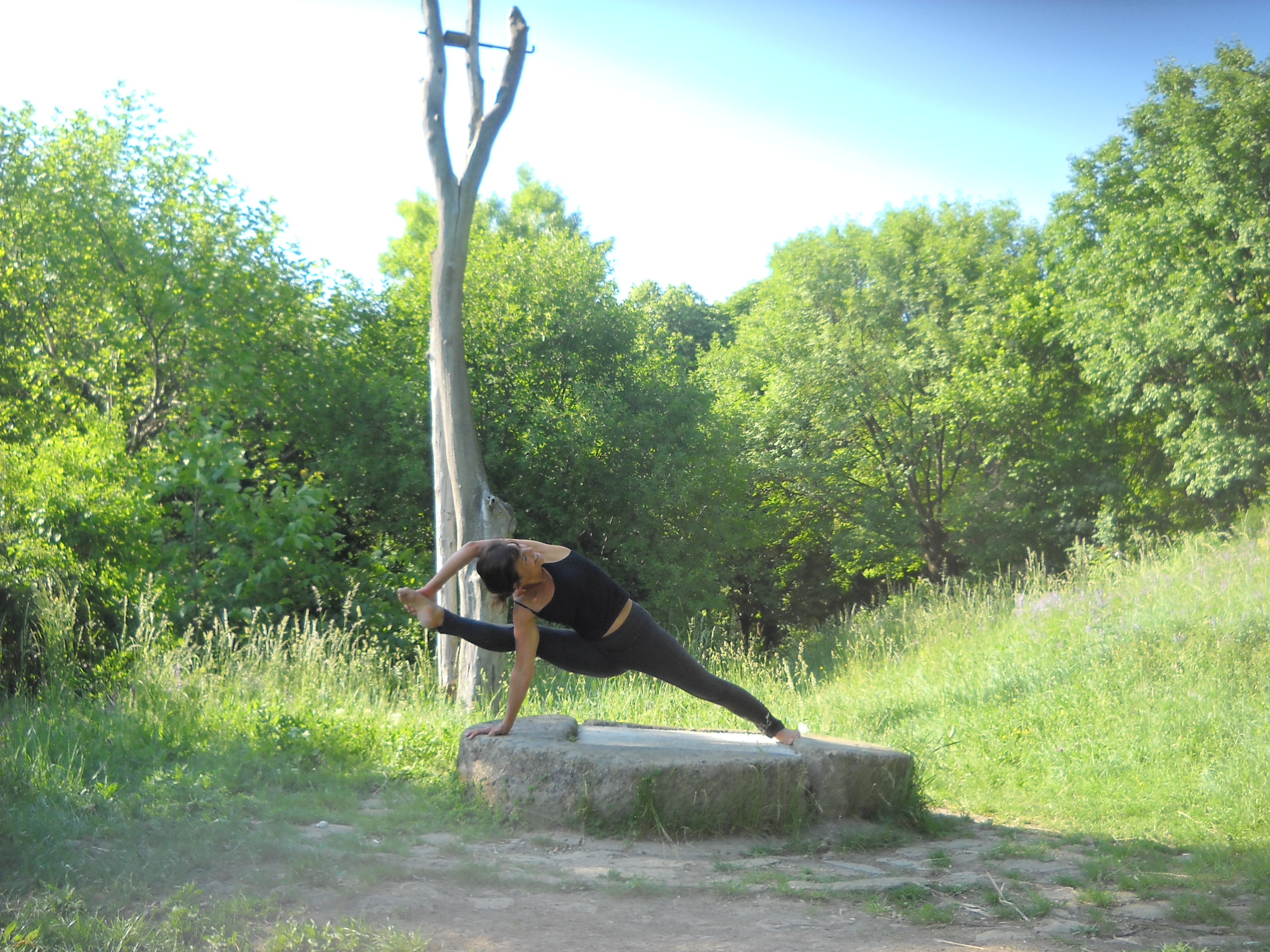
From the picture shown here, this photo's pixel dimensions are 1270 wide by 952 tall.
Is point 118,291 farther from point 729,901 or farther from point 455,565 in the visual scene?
point 729,901

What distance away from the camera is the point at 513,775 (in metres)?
5.44

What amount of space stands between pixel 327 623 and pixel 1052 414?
1617cm

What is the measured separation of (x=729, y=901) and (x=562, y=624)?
1783 mm

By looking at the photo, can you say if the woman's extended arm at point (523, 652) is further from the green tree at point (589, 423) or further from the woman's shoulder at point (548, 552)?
the green tree at point (589, 423)

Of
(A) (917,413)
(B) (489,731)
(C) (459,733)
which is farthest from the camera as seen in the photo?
(A) (917,413)

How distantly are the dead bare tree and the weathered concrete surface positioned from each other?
2.48 metres

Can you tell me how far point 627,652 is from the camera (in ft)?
18.0

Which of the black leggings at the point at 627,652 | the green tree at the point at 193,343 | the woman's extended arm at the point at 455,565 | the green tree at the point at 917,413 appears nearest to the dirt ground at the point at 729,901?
the black leggings at the point at 627,652

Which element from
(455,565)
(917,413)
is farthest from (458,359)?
(917,413)

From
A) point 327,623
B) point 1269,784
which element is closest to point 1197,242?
point 1269,784

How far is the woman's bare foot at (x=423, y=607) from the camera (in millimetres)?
5219

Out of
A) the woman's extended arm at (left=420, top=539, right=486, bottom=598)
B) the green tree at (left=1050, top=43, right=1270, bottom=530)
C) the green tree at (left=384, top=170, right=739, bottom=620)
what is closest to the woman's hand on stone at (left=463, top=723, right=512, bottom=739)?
the woman's extended arm at (left=420, top=539, right=486, bottom=598)

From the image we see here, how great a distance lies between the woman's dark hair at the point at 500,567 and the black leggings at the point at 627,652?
0.57m

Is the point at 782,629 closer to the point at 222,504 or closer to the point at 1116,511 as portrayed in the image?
the point at 1116,511
